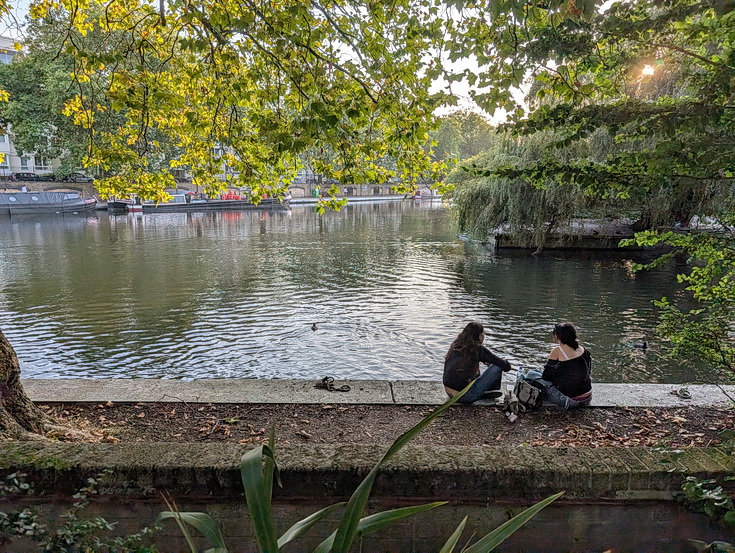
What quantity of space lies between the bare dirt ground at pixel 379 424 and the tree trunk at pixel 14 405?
0.44 meters

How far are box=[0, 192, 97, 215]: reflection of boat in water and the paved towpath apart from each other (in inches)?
1630

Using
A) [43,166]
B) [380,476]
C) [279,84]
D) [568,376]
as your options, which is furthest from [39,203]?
[380,476]

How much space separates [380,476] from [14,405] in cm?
307

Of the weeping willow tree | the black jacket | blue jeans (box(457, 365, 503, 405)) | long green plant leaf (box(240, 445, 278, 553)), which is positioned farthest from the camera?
the weeping willow tree

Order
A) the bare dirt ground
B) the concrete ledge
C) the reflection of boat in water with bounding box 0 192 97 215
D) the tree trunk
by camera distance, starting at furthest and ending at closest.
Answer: the reflection of boat in water with bounding box 0 192 97 215, the bare dirt ground, the tree trunk, the concrete ledge

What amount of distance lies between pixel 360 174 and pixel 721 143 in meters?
3.37

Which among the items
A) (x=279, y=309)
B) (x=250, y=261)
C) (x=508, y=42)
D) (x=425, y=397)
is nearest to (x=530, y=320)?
(x=279, y=309)

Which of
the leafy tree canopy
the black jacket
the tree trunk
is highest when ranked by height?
the leafy tree canopy

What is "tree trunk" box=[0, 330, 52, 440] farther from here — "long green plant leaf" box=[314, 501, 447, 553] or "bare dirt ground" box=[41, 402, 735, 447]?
"long green plant leaf" box=[314, 501, 447, 553]

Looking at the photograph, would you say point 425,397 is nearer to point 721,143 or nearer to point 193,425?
point 193,425

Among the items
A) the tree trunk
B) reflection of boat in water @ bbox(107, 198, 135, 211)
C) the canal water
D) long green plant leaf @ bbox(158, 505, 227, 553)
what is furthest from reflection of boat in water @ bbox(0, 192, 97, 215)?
long green plant leaf @ bbox(158, 505, 227, 553)

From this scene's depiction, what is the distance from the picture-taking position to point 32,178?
5191cm

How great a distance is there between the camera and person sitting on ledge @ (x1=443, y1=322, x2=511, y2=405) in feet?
18.8

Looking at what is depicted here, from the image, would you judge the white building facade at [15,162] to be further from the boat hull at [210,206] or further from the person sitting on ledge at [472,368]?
the person sitting on ledge at [472,368]
